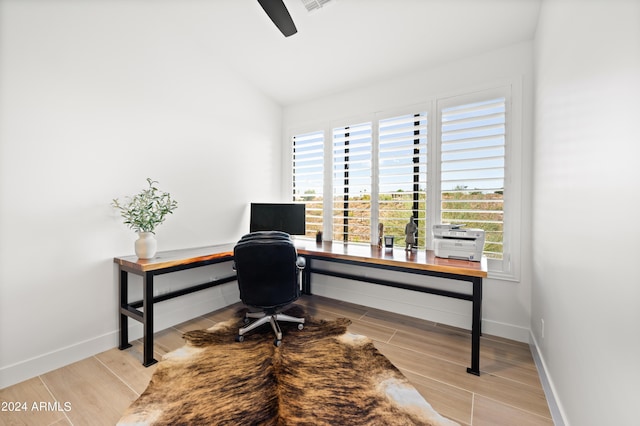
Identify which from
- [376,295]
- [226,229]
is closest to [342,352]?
[376,295]

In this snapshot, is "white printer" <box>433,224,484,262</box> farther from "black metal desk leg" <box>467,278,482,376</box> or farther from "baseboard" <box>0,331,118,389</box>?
"baseboard" <box>0,331,118,389</box>

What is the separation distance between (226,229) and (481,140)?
302cm

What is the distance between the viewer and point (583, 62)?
132 centimetres

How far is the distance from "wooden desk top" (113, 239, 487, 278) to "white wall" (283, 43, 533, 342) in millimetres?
509

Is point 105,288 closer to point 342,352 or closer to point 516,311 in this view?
point 342,352

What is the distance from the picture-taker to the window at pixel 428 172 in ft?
8.45

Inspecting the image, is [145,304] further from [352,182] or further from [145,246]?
[352,182]

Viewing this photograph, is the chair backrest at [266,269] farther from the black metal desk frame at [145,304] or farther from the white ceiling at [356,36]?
the white ceiling at [356,36]

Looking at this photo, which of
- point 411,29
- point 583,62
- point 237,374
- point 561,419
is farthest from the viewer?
point 411,29

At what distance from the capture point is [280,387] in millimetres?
1806

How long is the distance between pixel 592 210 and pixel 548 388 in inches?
52.0

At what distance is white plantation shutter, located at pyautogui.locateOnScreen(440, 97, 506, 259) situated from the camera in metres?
2.59

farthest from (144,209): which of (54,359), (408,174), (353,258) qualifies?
(408,174)

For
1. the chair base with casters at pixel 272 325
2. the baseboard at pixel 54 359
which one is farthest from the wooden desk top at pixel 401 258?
the baseboard at pixel 54 359
